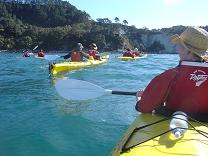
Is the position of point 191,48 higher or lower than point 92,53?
higher

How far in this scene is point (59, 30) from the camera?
8369 cm

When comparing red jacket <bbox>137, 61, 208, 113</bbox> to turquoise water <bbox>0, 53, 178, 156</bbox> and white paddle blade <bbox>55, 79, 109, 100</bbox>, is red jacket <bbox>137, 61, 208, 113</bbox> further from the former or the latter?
turquoise water <bbox>0, 53, 178, 156</bbox>

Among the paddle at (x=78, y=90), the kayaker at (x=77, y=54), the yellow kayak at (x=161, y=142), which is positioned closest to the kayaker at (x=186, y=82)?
the yellow kayak at (x=161, y=142)

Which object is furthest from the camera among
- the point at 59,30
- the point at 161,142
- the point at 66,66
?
the point at 59,30

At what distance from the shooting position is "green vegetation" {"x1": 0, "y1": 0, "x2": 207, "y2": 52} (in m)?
79.7

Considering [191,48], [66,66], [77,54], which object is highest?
[191,48]

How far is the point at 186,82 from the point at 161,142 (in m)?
0.73

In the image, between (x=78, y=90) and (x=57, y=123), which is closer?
(x=78, y=90)

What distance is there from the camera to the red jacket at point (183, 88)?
3389mm

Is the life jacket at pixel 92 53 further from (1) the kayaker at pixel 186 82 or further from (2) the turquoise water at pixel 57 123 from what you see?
(1) the kayaker at pixel 186 82

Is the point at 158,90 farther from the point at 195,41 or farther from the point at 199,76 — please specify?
the point at 195,41

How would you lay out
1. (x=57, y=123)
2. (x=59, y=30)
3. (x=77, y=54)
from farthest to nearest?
(x=59, y=30), (x=77, y=54), (x=57, y=123)

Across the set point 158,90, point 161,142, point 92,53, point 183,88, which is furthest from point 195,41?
point 92,53

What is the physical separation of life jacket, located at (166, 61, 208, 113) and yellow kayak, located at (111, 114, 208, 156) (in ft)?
0.57
